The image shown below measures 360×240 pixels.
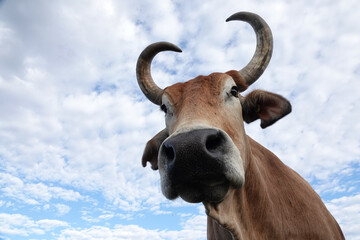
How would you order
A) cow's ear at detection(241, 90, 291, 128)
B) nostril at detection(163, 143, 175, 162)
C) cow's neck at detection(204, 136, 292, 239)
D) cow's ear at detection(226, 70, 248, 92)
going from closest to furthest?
nostril at detection(163, 143, 175, 162) < cow's neck at detection(204, 136, 292, 239) < cow's ear at detection(241, 90, 291, 128) < cow's ear at detection(226, 70, 248, 92)

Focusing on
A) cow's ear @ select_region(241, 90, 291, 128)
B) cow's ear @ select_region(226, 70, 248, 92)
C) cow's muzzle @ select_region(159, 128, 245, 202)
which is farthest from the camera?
cow's ear @ select_region(226, 70, 248, 92)

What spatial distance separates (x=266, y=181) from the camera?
5.07 meters

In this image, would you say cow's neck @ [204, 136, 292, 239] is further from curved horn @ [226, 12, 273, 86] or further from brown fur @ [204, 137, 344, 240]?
curved horn @ [226, 12, 273, 86]

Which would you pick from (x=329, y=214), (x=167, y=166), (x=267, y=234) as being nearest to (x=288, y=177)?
(x=329, y=214)

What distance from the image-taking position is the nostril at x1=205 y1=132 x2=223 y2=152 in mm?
3045

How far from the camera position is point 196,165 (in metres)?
2.94

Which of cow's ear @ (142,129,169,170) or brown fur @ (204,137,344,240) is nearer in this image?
brown fur @ (204,137,344,240)

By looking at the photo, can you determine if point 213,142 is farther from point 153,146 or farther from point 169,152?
point 153,146

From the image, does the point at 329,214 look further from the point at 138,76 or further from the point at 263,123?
the point at 138,76

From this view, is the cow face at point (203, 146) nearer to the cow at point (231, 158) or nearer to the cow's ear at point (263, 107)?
the cow at point (231, 158)

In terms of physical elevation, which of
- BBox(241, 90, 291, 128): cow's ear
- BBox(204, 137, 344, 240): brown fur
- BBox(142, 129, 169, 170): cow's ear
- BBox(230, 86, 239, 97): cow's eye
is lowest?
BBox(204, 137, 344, 240): brown fur

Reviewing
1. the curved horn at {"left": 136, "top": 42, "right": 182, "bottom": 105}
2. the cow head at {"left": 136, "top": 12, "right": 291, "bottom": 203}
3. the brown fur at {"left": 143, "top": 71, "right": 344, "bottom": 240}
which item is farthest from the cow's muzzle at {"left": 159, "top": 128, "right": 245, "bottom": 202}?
the curved horn at {"left": 136, "top": 42, "right": 182, "bottom": 105}

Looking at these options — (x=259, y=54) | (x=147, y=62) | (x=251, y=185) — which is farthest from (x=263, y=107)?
(x=147, y=62)

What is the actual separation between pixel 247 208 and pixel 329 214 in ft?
6.72
